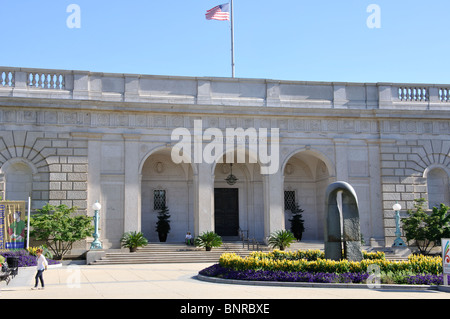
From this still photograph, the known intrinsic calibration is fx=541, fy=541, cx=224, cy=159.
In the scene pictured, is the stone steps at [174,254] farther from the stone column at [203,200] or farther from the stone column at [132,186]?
the stone column at [132,186]

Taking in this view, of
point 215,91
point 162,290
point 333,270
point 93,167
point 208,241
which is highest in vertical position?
point 215,91

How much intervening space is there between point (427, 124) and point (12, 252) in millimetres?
22830

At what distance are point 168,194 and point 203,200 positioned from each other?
3498 millimetres

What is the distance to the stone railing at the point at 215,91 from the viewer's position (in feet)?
90.4

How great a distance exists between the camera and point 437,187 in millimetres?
30984

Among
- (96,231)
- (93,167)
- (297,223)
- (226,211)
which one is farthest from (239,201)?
(96,231)

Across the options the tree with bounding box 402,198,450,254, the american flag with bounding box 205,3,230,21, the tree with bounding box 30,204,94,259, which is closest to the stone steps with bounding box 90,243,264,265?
the tree with bounding box 30,204,94,259

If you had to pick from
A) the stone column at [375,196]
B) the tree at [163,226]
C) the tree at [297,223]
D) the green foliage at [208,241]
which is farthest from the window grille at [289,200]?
the tree at [163,226]

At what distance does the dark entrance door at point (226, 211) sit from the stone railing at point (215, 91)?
226 inches

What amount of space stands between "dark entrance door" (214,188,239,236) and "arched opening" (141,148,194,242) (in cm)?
151

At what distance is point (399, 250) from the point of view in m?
27.0

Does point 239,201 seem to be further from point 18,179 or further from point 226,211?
point 18,179
